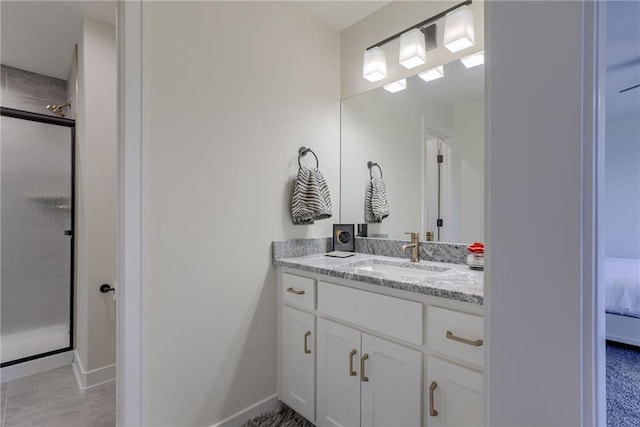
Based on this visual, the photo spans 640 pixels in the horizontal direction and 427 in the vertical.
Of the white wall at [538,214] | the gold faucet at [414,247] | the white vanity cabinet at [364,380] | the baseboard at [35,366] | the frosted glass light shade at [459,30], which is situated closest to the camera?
the white wall at [538,214]

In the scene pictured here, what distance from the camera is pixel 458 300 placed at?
1.06 metres

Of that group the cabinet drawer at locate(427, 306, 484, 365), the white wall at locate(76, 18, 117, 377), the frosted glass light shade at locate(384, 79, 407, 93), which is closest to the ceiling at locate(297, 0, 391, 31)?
the frosted glass light shade at locate(384, 79, 407, 93)

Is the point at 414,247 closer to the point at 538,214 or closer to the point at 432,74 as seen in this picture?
the point at 432,74

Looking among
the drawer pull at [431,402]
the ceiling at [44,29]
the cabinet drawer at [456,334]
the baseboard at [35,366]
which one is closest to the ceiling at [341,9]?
the ceiling at [44,29]

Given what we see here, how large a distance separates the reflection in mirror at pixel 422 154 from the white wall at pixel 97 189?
164cm

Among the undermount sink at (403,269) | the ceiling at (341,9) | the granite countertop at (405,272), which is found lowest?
the undermount sink at (403,269)

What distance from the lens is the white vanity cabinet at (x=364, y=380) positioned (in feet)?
3.97

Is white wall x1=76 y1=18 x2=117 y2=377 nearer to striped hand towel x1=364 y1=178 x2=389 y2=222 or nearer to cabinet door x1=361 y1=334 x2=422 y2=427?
striped hand towel x1=364 y1=178 x2=389 y2=222

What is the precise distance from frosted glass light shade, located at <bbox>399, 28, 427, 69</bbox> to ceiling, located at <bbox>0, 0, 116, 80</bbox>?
1802 mm

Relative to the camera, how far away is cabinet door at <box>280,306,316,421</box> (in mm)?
1593

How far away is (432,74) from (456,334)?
1428 millimetres

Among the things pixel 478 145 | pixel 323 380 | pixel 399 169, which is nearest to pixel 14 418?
pixel 323 380

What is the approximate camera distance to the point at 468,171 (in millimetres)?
1662

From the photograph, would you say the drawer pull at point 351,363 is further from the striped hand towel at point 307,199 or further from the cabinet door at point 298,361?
the striped hand towel at point 307,199
